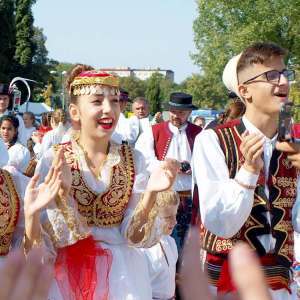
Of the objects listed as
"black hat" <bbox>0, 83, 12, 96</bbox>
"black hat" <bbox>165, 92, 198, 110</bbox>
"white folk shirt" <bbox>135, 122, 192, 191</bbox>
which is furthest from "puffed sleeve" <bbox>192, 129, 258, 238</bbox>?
"black hat" <bbox>0, 83, 12, 96</bbox>

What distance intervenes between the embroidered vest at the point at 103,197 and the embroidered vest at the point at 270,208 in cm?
49

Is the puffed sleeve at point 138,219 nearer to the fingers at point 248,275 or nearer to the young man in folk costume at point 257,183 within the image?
the young man in folk costume at point 257,183

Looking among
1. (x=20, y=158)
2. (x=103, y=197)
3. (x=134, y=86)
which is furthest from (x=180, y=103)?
(x=134, y=86)

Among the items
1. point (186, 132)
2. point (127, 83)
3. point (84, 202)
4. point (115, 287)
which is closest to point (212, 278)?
point (115, 287)

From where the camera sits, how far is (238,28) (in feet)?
113

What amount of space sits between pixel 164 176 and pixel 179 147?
173 inches

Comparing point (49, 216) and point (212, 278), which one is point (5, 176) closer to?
point (49, 216)

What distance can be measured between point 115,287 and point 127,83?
83.2 meters

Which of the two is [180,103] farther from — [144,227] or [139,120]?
[144,227]

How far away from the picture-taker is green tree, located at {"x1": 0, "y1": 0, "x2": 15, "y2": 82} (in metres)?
41.2

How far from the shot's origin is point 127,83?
85.8m

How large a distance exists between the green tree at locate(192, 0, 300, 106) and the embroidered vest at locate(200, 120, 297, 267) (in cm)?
2839

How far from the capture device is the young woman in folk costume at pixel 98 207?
3.12 metres

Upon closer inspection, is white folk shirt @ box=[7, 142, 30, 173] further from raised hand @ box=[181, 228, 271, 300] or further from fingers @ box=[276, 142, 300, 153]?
raised hand @ box=[181, 228, 271, 300]
